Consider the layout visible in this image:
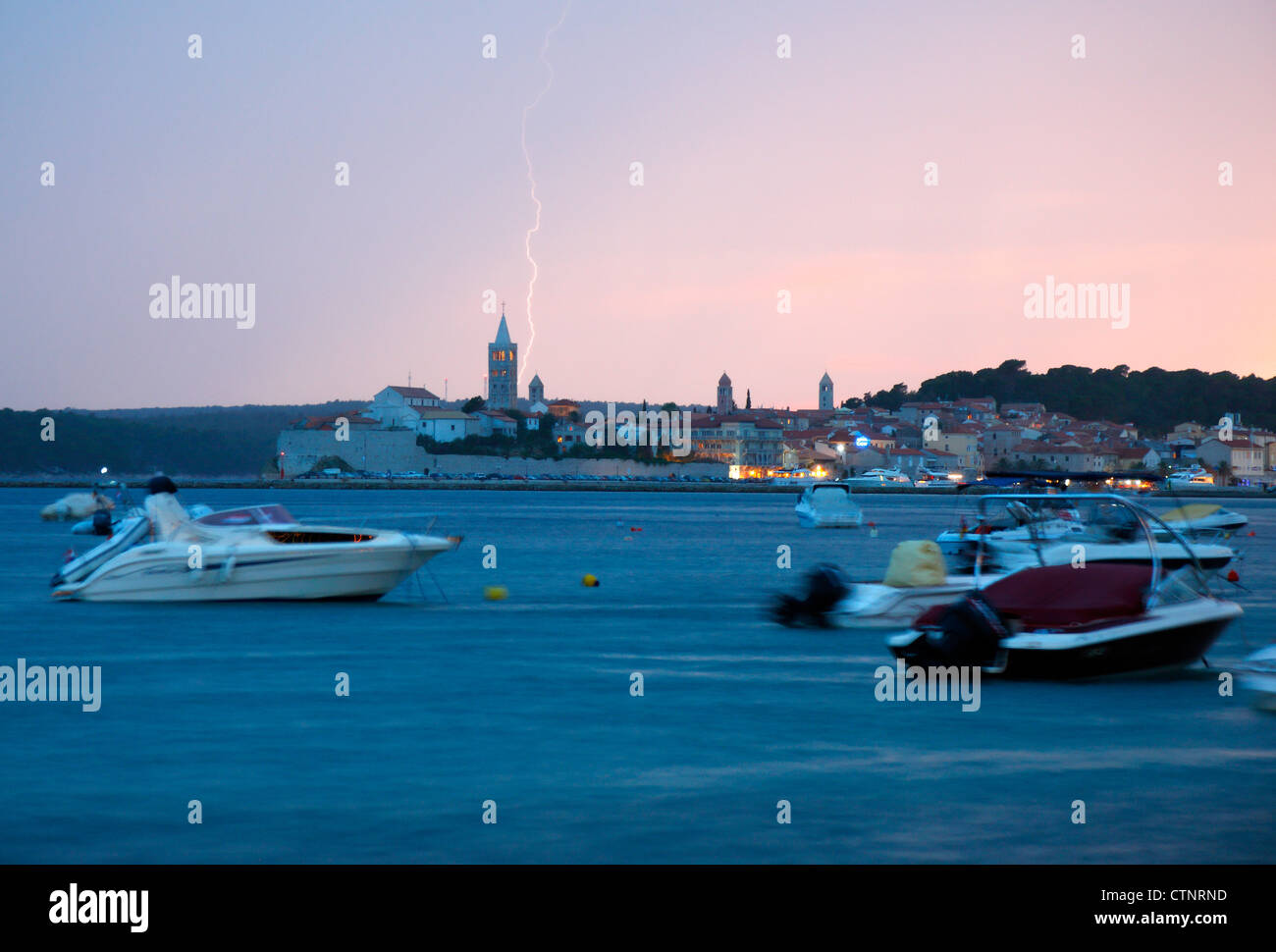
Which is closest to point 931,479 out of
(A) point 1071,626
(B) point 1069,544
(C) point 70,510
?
(C) point 70,510

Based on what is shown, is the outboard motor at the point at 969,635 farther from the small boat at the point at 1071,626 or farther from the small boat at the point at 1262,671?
the small boat at the point at 1262,671

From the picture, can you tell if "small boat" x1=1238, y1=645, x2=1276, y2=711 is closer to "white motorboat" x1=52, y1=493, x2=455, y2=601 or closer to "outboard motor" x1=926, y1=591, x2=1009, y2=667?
"outboard motor" x1=926, y1=591, x2=1009, y2=667

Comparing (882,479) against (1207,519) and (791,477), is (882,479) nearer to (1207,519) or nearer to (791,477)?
(791,477)

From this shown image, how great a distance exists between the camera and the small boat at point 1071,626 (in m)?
12.6

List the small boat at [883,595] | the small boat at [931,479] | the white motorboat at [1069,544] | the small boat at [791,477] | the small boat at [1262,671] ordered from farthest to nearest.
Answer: the small boat at [791,477] → the small boat at [931,479] → the white motorboat at [1069,544] → the small boat at [883,595] → the small boat at [1262,671]

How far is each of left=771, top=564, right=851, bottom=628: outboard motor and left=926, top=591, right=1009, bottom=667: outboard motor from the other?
18.2 feet

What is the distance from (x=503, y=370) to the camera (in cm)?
18125

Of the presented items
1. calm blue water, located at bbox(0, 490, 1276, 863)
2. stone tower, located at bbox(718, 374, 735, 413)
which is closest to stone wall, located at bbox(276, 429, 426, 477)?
stone tower, located at bbox(718, 374, 735, 413)

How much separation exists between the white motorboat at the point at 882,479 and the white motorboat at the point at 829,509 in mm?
71366

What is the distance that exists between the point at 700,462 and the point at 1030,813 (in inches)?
5393

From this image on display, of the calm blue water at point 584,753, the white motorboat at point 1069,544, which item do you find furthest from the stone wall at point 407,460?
the calm blue water at point 584,753

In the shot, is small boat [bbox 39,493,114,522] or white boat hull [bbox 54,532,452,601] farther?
small boat [bbox 39,493,114,522]

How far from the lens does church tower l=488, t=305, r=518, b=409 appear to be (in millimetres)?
181250

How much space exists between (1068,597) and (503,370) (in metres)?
170
